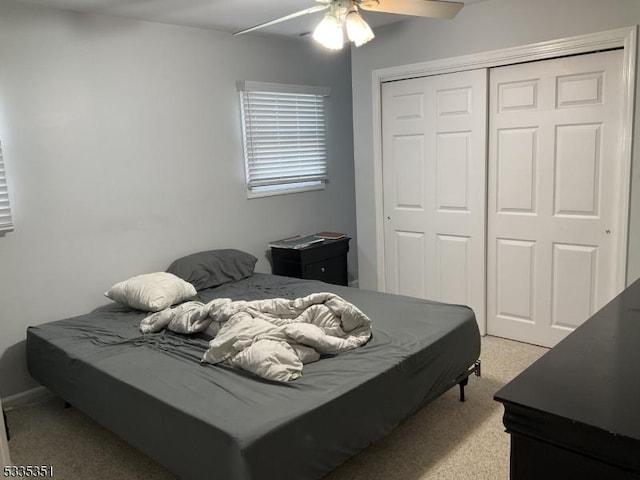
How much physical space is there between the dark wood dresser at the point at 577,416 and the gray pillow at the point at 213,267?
285 cm

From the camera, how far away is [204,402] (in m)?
2.09

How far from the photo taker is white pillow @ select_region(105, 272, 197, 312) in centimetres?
327

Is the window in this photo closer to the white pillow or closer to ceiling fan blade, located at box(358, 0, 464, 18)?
the white pillow

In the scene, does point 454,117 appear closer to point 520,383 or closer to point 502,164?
point 502,164

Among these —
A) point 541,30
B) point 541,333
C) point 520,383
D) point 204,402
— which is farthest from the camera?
point 541,333

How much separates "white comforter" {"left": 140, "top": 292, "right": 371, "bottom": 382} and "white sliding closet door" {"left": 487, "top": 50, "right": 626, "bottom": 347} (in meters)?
1.71

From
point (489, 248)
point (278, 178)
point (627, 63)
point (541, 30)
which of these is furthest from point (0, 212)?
point (627, 63)

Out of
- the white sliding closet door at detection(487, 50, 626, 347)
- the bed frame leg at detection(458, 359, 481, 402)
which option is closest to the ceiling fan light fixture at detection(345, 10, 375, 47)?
the white sliding closet door at detection(487, 50, 626, 347)

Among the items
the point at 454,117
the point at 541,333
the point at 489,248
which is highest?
the point at 454,117

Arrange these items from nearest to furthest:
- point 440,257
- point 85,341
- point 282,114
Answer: point 85,341
point 440,257
point 282,114

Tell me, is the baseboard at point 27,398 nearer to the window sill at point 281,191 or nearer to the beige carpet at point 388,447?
the beige carpet at point 388,447

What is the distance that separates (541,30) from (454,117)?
2.67ft

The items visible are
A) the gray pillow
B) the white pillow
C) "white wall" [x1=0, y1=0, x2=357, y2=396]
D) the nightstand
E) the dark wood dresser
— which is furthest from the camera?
the nightstand

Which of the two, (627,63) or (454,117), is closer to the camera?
(627,63)
